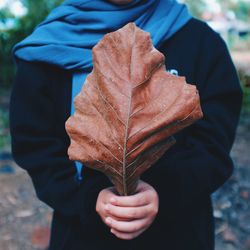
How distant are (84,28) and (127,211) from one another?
521mm

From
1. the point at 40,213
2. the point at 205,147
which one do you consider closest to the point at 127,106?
the point at 205,147

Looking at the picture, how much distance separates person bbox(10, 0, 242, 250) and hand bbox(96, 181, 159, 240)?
0.12 metres

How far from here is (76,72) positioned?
3.81 feet

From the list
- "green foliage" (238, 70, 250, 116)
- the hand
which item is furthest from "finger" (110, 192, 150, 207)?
"green foliage" (238, 70, 250, 116)

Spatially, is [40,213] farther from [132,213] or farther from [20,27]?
[20,27]

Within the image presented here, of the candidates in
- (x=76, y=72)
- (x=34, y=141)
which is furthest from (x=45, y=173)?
(x=76, y=72)

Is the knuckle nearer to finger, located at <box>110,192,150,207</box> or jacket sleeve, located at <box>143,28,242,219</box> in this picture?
finger, located at <box>110,192,150,207</box>

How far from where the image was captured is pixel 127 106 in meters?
0.76

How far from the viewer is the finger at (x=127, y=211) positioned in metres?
0.89

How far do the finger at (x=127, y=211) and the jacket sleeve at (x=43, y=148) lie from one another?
17 cm

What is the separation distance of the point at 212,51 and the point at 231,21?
31.9 metres

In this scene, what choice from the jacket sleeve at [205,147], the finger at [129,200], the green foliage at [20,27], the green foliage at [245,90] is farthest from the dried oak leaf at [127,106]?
the green foliage at [20,27]

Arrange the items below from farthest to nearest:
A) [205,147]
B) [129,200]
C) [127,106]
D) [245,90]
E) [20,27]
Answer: [20,27] → [245,90] → [205,147] → [129,200] → [127,106]

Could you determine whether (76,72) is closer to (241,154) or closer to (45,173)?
(45,173)
